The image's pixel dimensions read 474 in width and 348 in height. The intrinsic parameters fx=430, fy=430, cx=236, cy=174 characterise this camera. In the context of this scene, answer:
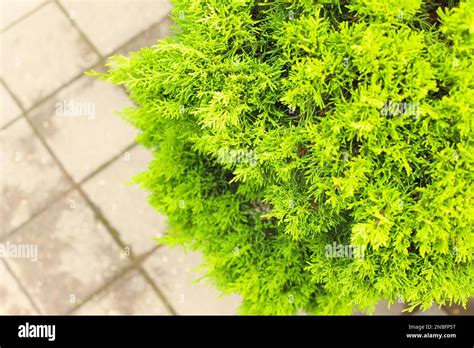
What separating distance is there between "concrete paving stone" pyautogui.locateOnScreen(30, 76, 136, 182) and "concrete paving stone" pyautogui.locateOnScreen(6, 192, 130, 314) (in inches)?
17.3

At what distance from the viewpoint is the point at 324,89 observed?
8.04 feet

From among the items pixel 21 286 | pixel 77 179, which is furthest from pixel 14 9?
pixel 21 286

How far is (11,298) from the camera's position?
15.7 ft

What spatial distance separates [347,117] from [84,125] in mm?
3423

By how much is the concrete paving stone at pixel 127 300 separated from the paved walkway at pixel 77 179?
11mm

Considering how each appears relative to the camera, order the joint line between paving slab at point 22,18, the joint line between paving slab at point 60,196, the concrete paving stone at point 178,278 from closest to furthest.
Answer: the concrete paving stone at point 178,278 < the joint line between paving slab at point 60,196 < the joint line between paving slab at point 22,18

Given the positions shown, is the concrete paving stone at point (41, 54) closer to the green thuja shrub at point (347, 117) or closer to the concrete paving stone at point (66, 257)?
the concrete paving stone at point (66, 257)

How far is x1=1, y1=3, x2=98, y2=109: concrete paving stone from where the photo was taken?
4.88 metres

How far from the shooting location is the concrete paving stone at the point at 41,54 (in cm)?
488

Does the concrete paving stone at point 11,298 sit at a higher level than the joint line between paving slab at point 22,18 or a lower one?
lower

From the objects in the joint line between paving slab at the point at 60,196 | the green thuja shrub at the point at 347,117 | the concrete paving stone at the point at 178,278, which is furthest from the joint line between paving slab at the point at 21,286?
the green thuja shrub at the point at 347,117

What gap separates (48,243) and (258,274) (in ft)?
8.89
